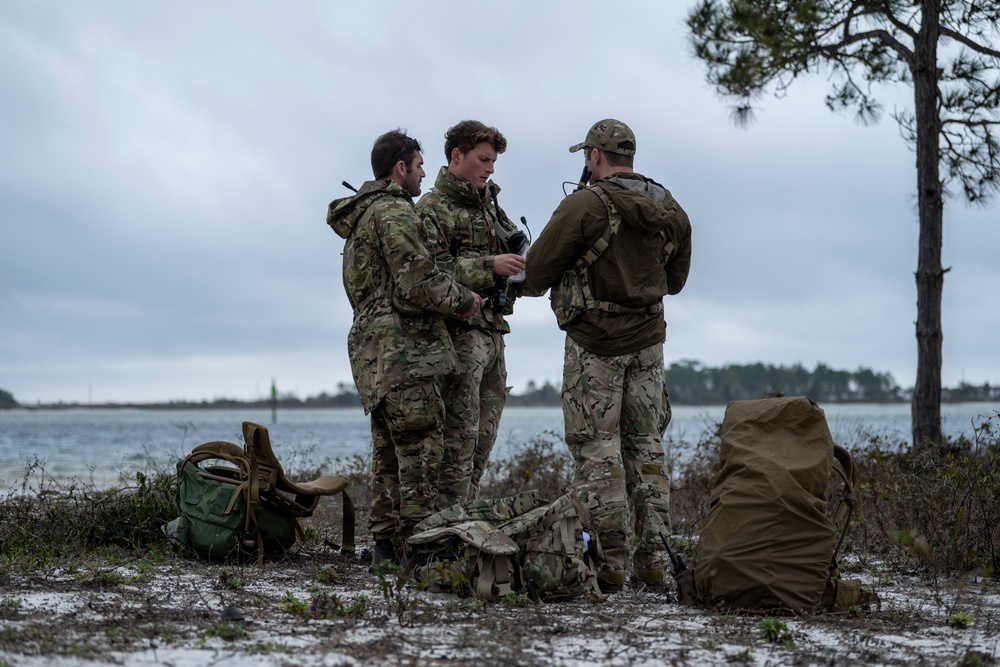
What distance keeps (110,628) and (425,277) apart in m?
2.18

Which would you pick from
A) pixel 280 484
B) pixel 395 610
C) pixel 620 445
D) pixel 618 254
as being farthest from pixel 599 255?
pixel 280 484

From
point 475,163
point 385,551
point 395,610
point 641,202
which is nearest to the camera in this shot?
point 395,610

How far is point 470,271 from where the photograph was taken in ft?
17.0

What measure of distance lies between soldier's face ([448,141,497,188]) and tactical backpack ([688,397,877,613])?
200 centimetres

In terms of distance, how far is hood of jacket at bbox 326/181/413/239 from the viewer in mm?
5176

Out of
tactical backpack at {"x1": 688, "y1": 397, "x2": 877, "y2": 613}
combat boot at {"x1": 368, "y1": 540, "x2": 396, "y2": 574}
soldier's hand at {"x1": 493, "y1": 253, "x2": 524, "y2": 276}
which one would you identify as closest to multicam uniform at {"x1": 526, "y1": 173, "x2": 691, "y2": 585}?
soldier's hand at {"x1": 493, "y1": 253, "x2": 524, "y2": 276}

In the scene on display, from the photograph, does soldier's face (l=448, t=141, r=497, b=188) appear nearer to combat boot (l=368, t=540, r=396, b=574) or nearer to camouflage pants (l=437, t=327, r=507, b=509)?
camouflage pants (l=437, t=327, r=507, b=509)

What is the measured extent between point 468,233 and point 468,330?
54 cm

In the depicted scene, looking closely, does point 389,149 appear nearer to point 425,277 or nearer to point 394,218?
point 394,218

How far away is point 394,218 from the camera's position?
4.98 meters

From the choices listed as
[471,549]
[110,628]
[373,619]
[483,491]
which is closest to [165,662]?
[110,628]

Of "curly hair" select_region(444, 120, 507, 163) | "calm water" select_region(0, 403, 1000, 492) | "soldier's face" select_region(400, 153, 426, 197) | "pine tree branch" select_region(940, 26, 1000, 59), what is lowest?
"calm water" select_region(0, 403, 1000, 492)

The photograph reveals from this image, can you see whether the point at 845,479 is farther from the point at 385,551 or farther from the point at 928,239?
the point at 928,239

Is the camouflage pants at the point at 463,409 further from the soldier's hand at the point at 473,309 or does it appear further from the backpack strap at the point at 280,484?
the backpack strap at the point at 280,484
